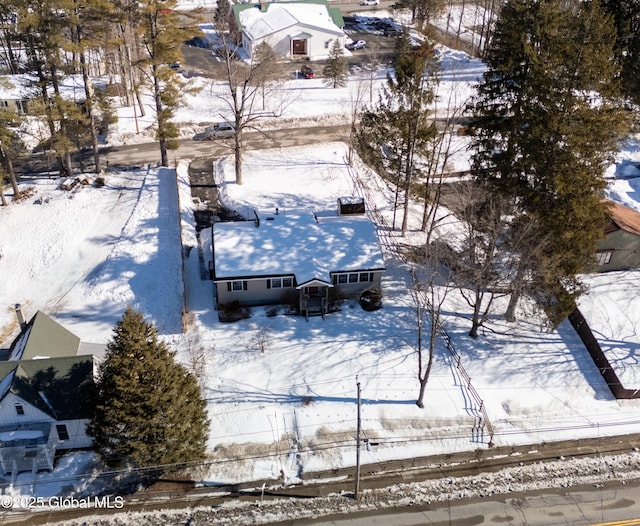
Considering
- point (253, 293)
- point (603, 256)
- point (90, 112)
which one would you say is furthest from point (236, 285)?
point (603, 256)

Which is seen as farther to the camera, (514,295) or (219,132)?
(219,132)

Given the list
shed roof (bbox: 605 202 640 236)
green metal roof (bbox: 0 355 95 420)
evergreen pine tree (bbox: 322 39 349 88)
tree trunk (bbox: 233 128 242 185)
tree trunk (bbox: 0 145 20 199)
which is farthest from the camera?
evergreen pine tree (bbox: 322 39 349 88)

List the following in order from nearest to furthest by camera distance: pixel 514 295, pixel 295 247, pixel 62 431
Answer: pixel 62 431, pixel 514 295, pixel 295 247

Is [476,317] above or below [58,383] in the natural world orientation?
below

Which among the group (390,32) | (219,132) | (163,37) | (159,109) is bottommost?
(219,132)

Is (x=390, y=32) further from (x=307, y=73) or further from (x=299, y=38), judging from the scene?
(x=307, y=73)

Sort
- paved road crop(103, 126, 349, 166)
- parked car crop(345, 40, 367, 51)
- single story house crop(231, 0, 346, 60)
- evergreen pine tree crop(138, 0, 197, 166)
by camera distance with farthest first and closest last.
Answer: parked car crop(345, 40, 367, 51)
single story house crop(231, 0, 346, 60)
paved road crop(103, 126, 349, 166)
evergreen pine tree crop(138, 0, 197, 166)

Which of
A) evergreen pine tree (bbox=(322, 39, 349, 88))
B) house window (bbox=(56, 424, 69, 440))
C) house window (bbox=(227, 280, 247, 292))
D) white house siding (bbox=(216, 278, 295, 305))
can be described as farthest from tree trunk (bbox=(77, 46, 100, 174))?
house window (bbox=(56, 424, 69, 440))

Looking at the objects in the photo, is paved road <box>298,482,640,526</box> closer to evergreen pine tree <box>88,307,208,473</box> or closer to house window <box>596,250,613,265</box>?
evergreen pine tree <box>88,307,208,473</box>
